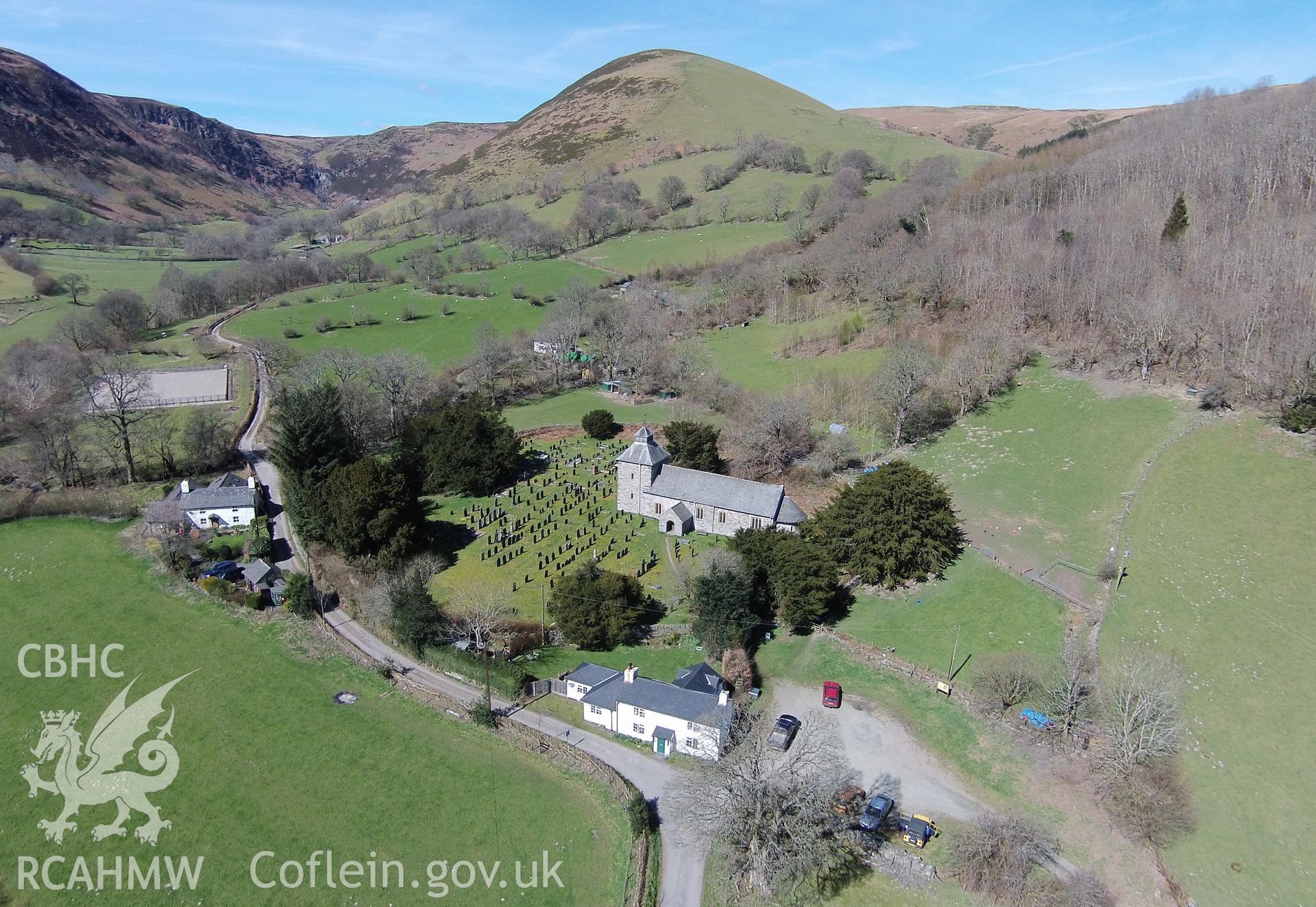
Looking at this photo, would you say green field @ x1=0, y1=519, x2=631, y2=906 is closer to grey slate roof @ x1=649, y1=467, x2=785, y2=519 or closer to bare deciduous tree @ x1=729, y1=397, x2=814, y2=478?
grey slate roof @ x1=649, y1=467, x2=785, y2=519

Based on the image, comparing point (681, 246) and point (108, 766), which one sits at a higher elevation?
point (681, 246)

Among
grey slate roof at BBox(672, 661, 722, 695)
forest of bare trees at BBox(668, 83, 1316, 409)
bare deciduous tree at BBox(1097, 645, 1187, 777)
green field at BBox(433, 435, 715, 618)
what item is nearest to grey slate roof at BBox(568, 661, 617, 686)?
grey slate roof at BBox(672, 661, 722, 695)

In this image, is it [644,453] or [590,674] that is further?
[644,453]

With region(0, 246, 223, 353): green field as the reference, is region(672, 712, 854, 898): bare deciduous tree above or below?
below

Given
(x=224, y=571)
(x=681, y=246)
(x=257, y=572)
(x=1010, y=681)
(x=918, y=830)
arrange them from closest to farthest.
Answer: (x=918, y=830), (x=1010, y=681), (x=257, y=572), (x=224, y=571), (x=681, y=246)

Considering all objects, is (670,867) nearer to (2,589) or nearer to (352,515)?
(352,515)

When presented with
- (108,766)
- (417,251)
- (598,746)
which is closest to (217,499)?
(108,766)

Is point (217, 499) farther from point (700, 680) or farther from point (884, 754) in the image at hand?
point (884, 754)

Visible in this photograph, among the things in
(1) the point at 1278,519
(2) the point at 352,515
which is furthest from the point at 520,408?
(1) the point at 1278,519
